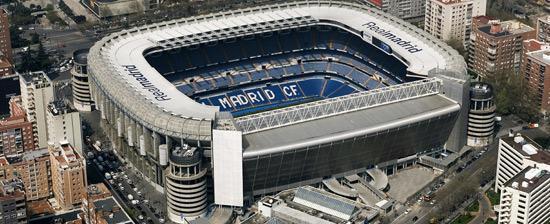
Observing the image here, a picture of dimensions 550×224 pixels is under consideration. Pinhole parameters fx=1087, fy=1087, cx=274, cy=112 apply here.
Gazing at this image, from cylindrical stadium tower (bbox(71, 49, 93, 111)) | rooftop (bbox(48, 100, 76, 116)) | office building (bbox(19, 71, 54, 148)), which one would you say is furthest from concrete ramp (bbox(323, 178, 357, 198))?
cylindrical stadium tower (bbox(71, 49, 93, 111))

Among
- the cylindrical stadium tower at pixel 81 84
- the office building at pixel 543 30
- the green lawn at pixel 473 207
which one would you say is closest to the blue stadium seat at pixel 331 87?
the office building at pixel 543 30

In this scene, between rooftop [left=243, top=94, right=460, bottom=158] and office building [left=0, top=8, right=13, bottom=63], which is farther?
office building [left=0, top=8, right=13, bottom=63]

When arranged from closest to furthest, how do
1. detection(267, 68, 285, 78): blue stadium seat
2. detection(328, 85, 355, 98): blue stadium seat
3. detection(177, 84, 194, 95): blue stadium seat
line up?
detection(177, 84, 194, 95): blue stadium seat < detection(328, 85, 355, 98): blue stadium seat < detection(267, 68, 285, 78): blue stadium seat

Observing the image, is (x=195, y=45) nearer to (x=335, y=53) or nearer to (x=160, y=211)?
(x=335, y=53)

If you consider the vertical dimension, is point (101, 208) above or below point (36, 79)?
below

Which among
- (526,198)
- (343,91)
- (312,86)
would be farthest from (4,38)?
(526,198)

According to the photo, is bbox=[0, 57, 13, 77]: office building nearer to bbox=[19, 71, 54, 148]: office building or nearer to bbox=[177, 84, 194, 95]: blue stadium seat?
bbox=[19, 71, 54, 148]: office building

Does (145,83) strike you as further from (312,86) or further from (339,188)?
(312,86)
